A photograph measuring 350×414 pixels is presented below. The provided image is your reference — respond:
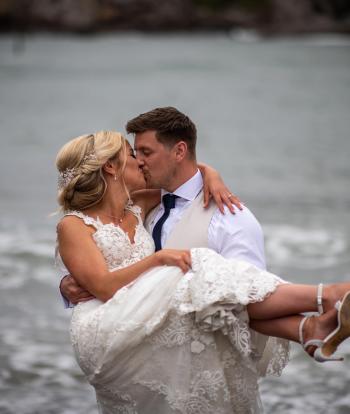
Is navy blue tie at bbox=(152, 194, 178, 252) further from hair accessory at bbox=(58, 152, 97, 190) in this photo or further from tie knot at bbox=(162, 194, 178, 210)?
hair accessory at bbox=(58, 152, 97, 190)

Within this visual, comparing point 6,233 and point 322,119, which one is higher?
point 6,233

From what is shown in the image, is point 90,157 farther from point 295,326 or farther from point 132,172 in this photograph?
point 295,326

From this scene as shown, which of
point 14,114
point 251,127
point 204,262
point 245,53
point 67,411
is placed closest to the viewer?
point 204,262

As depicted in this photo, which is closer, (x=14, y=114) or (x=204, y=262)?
(x=204, y=262)

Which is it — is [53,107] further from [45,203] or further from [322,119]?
[45,203]

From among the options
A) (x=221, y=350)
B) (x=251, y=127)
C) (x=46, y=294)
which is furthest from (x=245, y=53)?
(x=221, y=350)

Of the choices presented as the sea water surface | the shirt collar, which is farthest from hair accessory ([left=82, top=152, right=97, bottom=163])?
the sea water surface

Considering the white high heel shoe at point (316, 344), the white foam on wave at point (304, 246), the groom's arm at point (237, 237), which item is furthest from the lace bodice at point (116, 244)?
the white foam on wave at point (304, 246)

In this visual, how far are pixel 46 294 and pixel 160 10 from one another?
7474cm

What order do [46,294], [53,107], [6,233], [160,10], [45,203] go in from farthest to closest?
[160,10], [53,107], [45,203], [6,233], [46,294]

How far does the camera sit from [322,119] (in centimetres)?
3622

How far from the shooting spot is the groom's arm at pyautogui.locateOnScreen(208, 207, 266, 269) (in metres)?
4.39

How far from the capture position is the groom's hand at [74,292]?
4.43 metres

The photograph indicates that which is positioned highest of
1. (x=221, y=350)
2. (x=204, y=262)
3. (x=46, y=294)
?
(x=204, y=262)
